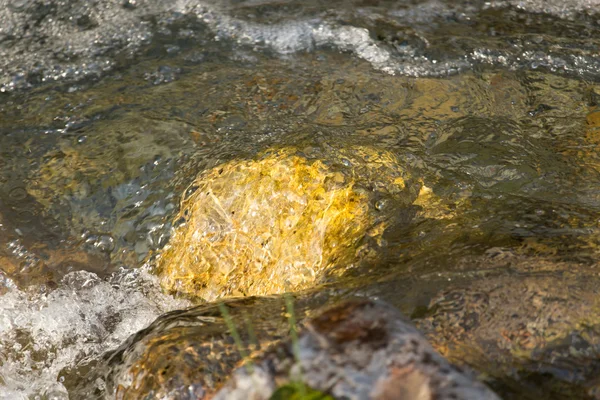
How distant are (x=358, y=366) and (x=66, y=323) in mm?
1575

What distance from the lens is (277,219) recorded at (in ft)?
8.59

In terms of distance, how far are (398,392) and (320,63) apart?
9.25ft

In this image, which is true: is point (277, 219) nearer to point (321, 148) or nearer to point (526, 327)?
point (321, 148)

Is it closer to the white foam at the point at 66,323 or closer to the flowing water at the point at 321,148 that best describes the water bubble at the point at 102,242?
the flowing water at the point at 321,148

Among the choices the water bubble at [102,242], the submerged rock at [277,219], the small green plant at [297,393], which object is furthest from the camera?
the water bubble at [102,242]

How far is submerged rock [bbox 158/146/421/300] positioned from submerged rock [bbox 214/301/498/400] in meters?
0.96

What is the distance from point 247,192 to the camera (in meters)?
2.68

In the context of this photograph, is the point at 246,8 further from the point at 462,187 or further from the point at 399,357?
the point at 399,357

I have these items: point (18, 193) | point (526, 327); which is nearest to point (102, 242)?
point (18, 193)

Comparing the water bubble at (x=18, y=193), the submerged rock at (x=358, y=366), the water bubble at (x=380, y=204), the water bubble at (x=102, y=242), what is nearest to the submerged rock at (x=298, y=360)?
the submerged rock at (x=358, y=366)

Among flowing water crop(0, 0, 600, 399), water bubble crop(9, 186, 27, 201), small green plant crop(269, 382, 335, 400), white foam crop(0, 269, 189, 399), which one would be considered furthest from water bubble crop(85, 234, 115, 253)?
small green plant crop(269, 382, 335, 400)

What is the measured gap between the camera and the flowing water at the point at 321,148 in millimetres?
1827

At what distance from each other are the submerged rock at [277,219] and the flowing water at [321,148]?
9 cm

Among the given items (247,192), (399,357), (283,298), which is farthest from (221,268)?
(399,357)
